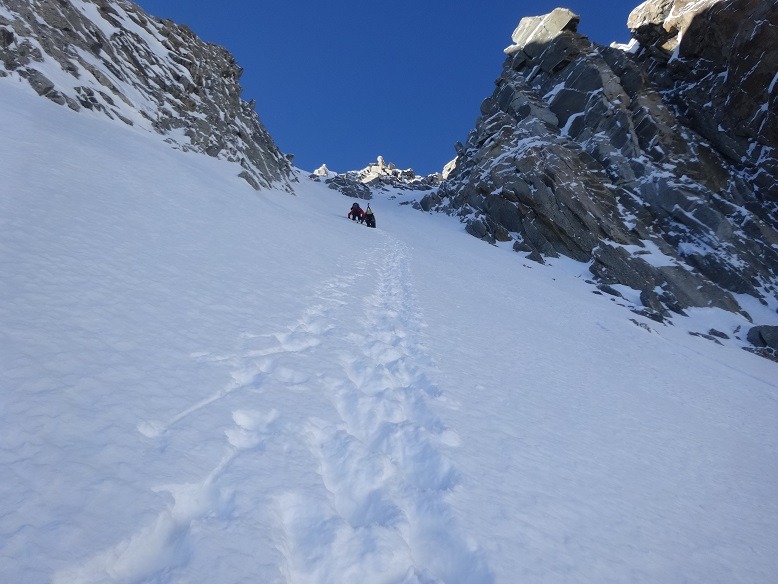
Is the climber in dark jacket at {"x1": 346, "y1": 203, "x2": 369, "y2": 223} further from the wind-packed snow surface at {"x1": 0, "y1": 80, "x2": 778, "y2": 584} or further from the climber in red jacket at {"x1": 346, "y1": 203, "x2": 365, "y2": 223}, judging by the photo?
the wind-packed snow surface at {"x1": 0, "y1": 80, "x2": 778, "y2": 584}

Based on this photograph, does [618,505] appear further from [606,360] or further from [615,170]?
[615,170]

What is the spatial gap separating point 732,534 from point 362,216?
27432mm

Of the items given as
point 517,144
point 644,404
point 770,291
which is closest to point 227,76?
point 517,144

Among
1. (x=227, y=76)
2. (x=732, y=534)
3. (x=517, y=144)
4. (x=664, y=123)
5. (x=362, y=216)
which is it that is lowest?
(x=732, y=534)

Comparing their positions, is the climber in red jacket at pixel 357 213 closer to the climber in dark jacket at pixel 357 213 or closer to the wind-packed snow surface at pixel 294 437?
the climber in dark jacket at pixel 357 213

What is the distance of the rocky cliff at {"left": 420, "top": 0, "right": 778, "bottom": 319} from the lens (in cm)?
3005

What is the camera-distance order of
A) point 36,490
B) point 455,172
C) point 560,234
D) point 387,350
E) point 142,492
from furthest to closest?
point 455,172 → point 560,234 → point 387,350 → point 142,492 → point 36,490

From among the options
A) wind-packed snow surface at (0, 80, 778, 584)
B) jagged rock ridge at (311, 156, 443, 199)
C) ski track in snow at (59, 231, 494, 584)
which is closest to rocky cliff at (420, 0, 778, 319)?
wind-packed snow surface at (0, 80, 778, 584)

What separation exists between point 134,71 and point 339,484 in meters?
30.6

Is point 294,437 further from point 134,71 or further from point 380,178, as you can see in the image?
point 380,178

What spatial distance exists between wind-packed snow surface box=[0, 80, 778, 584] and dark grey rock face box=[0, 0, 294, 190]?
10797mm

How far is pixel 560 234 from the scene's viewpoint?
1266 inches

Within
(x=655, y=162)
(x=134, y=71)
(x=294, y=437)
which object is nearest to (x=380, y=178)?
(x=655, y=162)

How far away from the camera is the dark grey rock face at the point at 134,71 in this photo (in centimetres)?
1560
